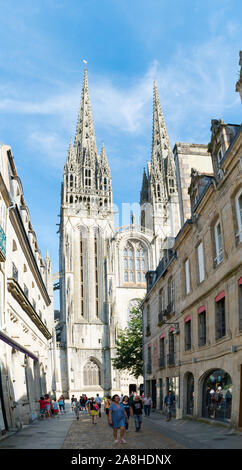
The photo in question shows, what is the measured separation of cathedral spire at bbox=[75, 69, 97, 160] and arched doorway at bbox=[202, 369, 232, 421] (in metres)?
59.6

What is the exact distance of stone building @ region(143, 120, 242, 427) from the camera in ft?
40.4

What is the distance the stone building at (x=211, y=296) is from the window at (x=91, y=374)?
36.6 m

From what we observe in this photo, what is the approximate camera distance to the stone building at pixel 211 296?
12.3 meters

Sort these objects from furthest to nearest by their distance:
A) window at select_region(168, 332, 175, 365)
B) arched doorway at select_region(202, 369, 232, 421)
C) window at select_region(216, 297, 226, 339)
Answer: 1. window at select_region(168, 332, 175, 365)
2. window at select_region(216, 297, 226, 339)
3. arched doorway at select_region(202, 369, 232, 421)

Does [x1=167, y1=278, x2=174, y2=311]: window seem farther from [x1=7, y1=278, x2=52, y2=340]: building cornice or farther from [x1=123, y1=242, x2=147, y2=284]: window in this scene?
[x1=123, y1=242, x2=147, y2=284]: window

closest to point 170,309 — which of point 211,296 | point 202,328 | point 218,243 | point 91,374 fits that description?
point 202,328

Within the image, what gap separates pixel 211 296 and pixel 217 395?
318 cm

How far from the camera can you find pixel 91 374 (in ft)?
185

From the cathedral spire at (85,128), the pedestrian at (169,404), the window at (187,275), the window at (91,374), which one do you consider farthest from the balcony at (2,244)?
the cathedral spire at (85,128)

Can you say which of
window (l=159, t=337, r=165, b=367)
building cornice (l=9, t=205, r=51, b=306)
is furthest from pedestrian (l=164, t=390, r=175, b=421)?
building cornice (l=9, t=205, r=51, b=306)

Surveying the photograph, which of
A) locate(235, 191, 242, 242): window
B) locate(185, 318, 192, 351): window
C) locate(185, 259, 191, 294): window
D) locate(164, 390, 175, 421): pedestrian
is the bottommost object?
locate(164, 390, 175, 421): pedestrian

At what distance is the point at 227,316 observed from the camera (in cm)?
1298

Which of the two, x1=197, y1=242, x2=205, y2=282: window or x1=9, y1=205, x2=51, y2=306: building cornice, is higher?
x1=9, y1=205, x2=51, y2=306: building cornice

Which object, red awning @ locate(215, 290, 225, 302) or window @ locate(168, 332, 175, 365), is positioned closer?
red awning @ locate(215, 290, 225, 302)
